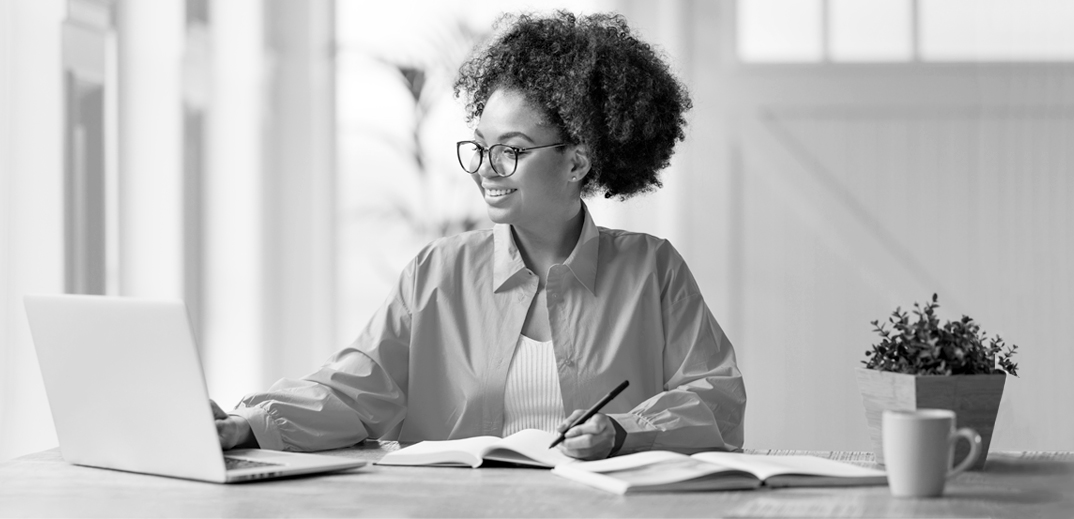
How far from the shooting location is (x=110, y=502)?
122cm

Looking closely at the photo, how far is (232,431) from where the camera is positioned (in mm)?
1489

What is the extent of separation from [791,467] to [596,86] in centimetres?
84

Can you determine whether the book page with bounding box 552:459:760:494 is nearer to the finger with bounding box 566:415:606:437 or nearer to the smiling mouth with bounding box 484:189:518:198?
the finger with bounding box 566:415:606:437

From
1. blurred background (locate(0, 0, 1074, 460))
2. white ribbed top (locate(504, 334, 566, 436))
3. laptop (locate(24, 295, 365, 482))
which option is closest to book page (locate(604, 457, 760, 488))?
laptop (locate(24, 295, 365, 482))

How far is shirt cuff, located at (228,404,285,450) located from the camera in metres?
1.52

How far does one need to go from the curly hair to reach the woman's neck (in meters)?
0.12

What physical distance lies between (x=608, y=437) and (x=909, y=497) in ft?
1.36

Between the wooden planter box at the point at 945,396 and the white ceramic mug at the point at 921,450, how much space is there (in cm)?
12

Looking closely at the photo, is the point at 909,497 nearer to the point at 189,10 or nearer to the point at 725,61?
the point at 725,61

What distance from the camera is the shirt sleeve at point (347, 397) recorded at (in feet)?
5.16

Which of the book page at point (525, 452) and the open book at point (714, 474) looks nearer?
the open book at point (714, 474)

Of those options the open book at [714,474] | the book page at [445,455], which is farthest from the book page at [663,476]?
the book page at [445,455]

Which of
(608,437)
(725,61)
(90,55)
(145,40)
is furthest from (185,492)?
(725,61)

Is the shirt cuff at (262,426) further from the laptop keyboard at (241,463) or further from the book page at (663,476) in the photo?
the book page at (663,476)
